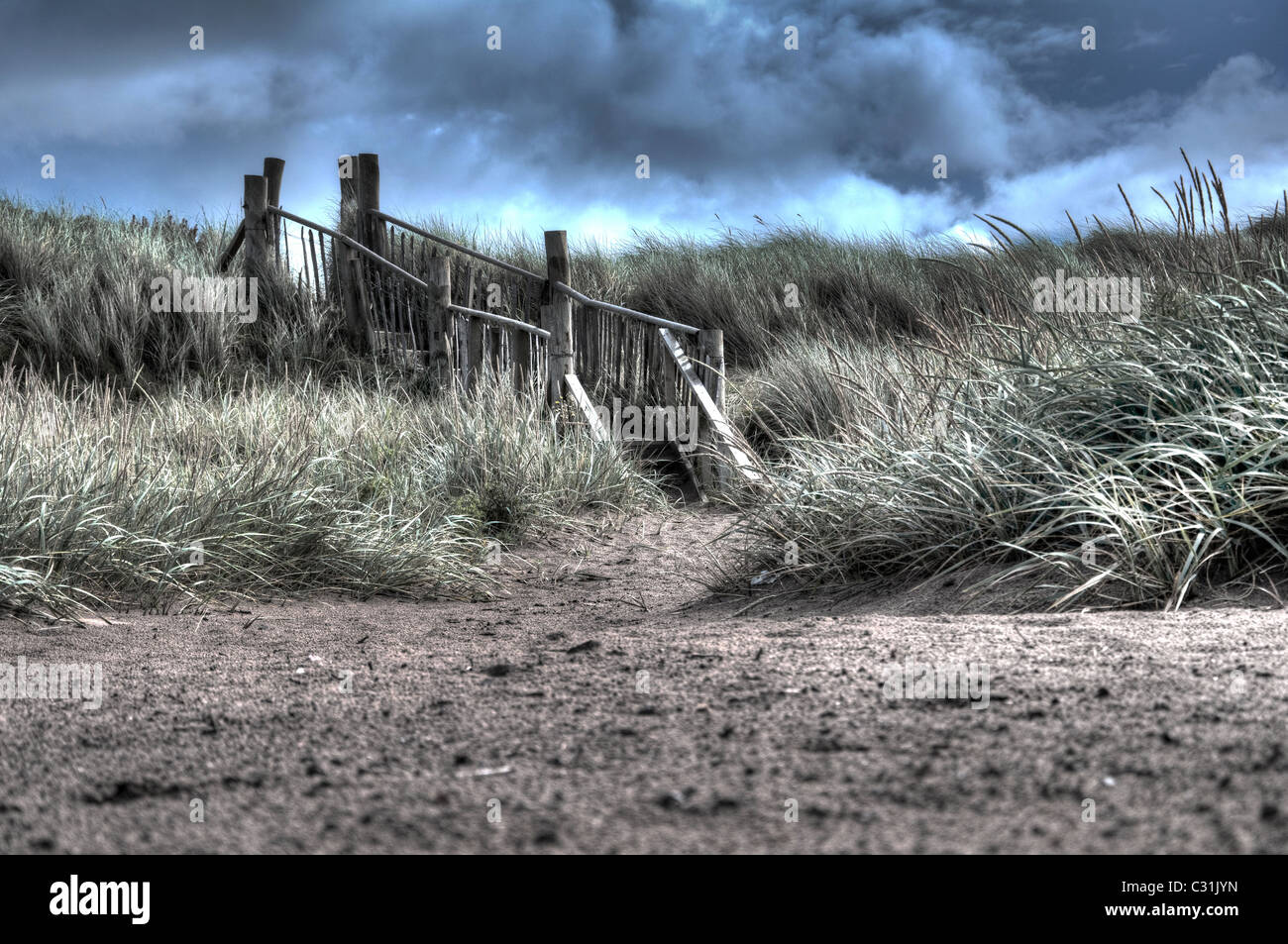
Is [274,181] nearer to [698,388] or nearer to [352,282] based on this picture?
[352,282]

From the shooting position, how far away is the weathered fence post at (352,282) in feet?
41.1

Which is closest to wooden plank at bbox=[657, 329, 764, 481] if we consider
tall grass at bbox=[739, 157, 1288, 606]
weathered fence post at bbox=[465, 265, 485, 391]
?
weathered fence post at bbox=[465, 265, 485, 391]

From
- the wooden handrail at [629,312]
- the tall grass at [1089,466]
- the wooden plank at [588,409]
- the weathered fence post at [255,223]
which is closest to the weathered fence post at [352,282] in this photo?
the weathered fence post at [255,223]

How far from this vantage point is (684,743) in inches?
82.6

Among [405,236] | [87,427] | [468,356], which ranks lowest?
[87,427]

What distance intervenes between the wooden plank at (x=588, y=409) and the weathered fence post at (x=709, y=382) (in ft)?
2.55

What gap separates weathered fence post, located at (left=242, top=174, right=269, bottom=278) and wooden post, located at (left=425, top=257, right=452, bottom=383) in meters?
4.02

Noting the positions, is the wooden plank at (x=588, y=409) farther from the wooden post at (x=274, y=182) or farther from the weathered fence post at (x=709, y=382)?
the wooden post at (x=274, y=182)

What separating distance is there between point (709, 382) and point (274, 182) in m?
7.83

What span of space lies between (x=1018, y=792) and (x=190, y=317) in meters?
11.4

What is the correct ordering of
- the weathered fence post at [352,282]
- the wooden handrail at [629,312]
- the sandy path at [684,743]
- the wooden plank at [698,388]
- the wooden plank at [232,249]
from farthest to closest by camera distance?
1. the wooden plank at [232,249]
2. the weathered fence post at [352,282]
3. the wooden handrail at [629,312]
4. the wooden plank at [698,388]
5. the sandy path at [684,743]

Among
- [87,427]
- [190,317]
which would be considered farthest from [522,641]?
[190,317]
